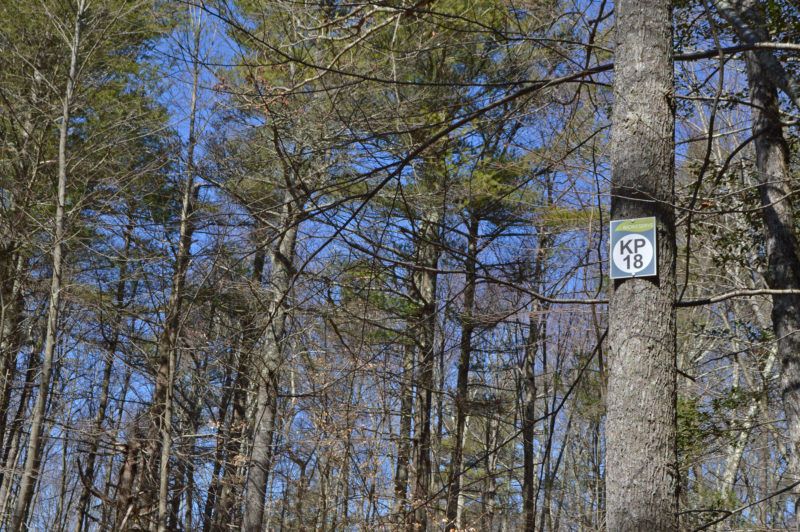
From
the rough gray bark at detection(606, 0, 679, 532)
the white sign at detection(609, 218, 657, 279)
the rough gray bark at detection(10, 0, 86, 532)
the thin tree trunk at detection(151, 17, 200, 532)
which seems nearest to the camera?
the rough gray bark at detection(606, 0, 679, 532)

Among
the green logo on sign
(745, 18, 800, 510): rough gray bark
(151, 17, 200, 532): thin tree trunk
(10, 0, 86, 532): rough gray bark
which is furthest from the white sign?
(10, 0, 86, 532): rough gray bark

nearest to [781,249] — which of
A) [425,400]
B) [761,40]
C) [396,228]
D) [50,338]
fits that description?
[761,40]

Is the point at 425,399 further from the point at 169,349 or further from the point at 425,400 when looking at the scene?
the point at 169,349

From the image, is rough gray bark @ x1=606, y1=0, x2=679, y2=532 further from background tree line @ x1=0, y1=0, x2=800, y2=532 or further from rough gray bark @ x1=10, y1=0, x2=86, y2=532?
rough gray bark @ x1=10, y1=0, x2=86, y2=532

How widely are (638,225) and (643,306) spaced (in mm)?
302

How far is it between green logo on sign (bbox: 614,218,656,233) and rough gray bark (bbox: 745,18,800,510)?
2.61m

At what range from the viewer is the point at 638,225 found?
239 centimetres

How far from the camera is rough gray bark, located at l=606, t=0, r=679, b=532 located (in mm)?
2182

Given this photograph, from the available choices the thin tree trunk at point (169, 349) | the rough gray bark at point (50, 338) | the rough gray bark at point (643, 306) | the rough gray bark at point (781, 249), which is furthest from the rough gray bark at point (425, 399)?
the rough gray bark at point (643, 306)

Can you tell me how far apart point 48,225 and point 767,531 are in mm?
8217

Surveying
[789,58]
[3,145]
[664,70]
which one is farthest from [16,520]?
[789,58]

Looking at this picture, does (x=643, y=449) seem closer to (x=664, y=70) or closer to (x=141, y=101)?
(x=664, y=70)

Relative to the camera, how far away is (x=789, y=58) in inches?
197

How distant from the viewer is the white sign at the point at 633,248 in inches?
93.0
